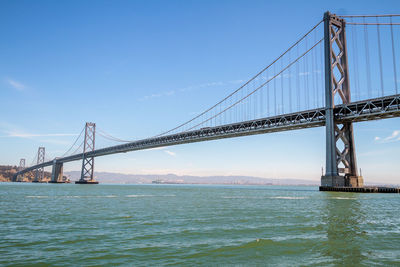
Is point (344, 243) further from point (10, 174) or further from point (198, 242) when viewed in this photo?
point (10, 174)

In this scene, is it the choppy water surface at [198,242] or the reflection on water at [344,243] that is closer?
the choppy water surface at [198,242]

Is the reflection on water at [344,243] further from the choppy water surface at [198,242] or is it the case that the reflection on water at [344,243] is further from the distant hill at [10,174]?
the distant hill at [10,174]

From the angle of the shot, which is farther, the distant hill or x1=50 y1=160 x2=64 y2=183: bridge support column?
the distant hill

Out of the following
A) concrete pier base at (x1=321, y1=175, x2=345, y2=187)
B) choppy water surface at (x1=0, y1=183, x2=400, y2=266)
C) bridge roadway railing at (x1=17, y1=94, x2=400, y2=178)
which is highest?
bridge roadway railing at (x1=17, y1=94, x2=400, y2=178)

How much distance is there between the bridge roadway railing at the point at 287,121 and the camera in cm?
3525

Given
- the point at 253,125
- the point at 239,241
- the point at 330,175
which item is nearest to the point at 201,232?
A: the point at 239,241

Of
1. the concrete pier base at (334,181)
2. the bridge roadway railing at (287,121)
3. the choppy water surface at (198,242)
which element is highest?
the bridge roadway railing at (287,121)

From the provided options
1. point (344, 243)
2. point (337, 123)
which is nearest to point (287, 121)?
point (337, 123)

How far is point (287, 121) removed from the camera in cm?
4650

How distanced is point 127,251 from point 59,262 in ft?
4.50

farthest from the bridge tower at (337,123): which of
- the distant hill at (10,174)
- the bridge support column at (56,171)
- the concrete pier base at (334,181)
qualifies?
the distant hill at (10,174)

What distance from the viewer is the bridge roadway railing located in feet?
116

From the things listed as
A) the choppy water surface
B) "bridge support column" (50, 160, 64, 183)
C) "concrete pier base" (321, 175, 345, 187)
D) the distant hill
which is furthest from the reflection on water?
the distant hill

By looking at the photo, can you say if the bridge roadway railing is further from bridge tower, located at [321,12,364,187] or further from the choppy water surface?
the choppy water surface
